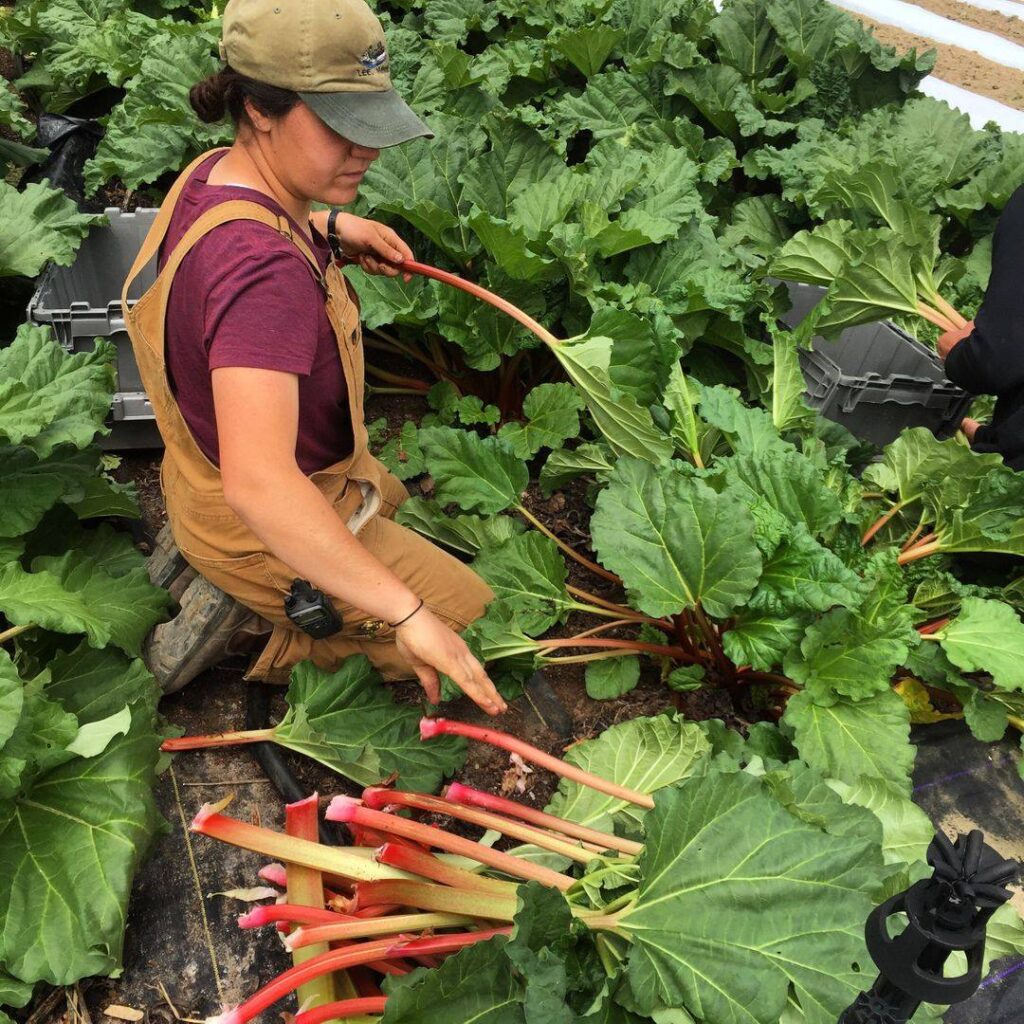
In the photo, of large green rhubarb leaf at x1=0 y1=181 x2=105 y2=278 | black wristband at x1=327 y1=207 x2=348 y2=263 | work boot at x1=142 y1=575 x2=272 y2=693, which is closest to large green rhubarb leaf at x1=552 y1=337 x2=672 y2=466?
black wristband at x1=327 y1=207 x2=348 y2=263

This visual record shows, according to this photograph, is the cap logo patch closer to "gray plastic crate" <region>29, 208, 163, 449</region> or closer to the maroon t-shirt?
the maroon t-shirt

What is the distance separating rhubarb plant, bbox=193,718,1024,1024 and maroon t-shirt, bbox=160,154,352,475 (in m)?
0.82

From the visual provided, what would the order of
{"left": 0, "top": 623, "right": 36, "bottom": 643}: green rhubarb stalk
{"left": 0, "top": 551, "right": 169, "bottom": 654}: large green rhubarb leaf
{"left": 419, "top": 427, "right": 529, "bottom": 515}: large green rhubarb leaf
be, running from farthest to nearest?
{"left": 419, "top": 427, "right": 529, "bottom": 515}: large green rhubarb leaf → {"left": 0, "top": 623, "right": 36, "bottom": 643}: green rhubarb stalk → {"left": 0, "top": 551, "right": 169, "bottom": 654}: large green rhubarb leaf

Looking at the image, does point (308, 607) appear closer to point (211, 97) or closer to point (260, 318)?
point (260, 318)

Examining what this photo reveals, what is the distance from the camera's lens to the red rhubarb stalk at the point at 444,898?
1741mm

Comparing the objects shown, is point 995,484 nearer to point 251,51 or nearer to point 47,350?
point 251,51

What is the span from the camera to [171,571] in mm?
2377

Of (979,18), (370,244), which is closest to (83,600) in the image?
(370,244)

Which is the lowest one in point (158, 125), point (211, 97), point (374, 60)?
point (158, 125)

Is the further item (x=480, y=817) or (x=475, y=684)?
(x=480, y=817)

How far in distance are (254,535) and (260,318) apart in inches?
21.8

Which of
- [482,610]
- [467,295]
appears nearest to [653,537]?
[482,610]

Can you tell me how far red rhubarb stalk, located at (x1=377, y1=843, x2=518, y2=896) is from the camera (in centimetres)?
175

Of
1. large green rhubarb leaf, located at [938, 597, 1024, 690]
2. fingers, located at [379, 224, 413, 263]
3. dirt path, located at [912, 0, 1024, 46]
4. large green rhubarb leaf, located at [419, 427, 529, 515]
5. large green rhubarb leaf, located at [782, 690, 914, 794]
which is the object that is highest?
dirt path, located at [912, 0, 1024, 46]
